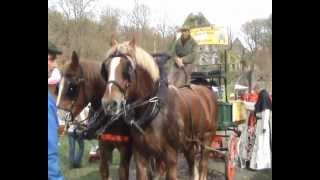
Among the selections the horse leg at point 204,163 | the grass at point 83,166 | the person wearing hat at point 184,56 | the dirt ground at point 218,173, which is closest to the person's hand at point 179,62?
the person wearing hat at point 184,56

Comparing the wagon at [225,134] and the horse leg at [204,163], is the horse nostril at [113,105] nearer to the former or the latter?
the wagon at [225,134]

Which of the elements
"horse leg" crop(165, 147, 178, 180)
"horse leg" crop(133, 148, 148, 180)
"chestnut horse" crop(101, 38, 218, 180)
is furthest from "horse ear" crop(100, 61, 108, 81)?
"horse leg" crop(165, 147, 178, 180)

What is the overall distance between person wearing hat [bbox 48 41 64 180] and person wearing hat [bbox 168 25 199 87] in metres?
0.95

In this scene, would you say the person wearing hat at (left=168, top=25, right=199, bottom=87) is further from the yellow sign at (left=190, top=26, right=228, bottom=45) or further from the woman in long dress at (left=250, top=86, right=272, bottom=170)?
the woman in long dress at (left=250, top=86, right=272, bottom=170)

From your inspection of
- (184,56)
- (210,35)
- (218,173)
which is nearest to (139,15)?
(184,56)

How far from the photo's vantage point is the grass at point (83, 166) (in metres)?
4.61

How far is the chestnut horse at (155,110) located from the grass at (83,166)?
217 mm

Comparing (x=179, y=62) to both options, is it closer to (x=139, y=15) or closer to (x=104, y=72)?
(x=139, y=15)

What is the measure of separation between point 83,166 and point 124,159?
0.34 metres
